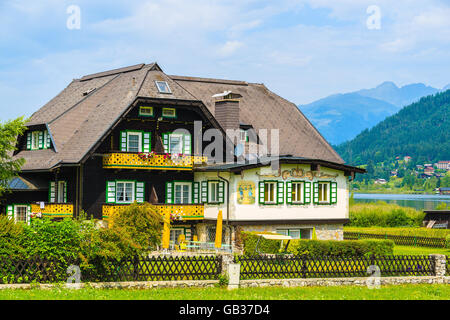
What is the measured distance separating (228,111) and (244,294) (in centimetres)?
2583

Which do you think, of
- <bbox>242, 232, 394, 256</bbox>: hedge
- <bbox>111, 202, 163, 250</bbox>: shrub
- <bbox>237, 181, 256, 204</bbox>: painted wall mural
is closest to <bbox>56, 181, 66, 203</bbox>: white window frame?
<bbox>237, 181, 256, 204</bbox>: painted wall mural

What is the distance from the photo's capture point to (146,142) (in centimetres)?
4578

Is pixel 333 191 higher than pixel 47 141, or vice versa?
pixel 47 141

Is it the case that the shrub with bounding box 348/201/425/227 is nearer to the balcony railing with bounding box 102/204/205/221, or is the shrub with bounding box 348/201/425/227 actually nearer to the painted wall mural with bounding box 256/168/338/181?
the painted wall mural with bounding box 256/168/338/181

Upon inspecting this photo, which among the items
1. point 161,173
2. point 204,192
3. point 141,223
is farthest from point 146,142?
point 141,223

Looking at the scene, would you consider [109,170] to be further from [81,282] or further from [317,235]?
[81,282]

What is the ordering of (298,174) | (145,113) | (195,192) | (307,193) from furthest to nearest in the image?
(195,192) < (307,193) < (145,113) < (298,174)

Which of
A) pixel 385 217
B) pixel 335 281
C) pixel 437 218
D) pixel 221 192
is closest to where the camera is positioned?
pixel 335 281

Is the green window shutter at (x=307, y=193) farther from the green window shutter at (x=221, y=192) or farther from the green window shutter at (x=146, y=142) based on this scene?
the green window shutter at (x=146, y=142)

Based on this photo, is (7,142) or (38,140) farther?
(38,140)

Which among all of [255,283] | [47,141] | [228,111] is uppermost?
[228,111]

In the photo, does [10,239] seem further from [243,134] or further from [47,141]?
[243,134]
